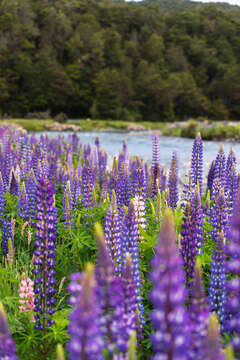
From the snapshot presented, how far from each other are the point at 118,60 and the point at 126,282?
241 ft

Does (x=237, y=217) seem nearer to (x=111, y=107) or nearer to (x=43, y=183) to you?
(x=43, y=183)

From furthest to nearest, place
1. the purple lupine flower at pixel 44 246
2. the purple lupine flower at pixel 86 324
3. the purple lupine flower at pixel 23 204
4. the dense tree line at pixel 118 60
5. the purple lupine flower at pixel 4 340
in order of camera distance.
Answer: the dense tree line at pixel 118 60 → the purple lupine flower at pixel 23 204 → the purple lupine flower at pixel 44 246 → the purple lupine flower at pixel 4 340 → the purple lupine flower at pixel 86 324

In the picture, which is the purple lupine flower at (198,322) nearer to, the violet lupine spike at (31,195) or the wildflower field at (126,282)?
the wildflower field at (126,282)

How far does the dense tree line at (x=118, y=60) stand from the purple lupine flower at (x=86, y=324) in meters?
61.3

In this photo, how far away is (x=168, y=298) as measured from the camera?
1367mm

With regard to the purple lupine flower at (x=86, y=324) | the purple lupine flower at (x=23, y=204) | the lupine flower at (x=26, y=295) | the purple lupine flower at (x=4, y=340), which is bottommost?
the lupine flower at (x=26, y=295)

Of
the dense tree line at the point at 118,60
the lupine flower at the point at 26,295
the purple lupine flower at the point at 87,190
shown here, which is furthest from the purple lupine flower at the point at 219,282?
the dense tree line at the point at 118,60

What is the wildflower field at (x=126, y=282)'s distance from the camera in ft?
4.52

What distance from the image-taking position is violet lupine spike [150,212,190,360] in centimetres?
136

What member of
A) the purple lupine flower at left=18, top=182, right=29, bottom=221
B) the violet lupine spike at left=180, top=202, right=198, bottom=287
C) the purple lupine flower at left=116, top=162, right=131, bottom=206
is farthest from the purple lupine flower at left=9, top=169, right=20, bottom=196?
the violet lupine spike at left=180, top=202, right=198, bottom=287

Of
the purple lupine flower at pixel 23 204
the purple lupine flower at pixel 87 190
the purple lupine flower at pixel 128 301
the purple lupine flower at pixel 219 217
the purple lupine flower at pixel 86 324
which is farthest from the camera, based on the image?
the purple lupine flower at pixel 87 190

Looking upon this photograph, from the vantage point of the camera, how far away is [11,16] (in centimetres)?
6788

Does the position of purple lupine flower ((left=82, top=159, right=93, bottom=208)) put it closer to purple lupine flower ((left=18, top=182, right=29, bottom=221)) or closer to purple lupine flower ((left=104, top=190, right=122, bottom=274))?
purple lupine flower ((left=18, top=182, right=29, bottom=221))

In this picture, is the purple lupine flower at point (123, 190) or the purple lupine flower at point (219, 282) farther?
the purple lupine flower at point (123, 190)
